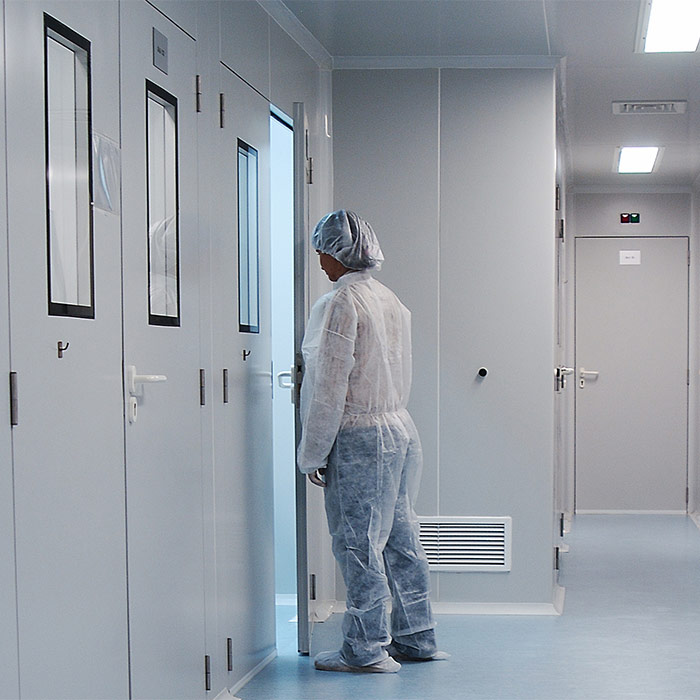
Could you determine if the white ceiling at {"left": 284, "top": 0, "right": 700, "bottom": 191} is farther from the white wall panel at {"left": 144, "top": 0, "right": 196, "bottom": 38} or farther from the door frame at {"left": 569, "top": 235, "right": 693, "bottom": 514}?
the door frame at {"left": 569, "top": 235, "right": 693, "bottom": 514}

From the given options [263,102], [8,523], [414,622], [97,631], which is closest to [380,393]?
[414,622]

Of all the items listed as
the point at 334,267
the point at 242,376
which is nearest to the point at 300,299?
the point at 334,267

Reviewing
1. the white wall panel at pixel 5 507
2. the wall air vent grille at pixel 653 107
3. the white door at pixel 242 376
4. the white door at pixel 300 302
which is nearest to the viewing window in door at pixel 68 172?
the white wall panel at pixel 5 507

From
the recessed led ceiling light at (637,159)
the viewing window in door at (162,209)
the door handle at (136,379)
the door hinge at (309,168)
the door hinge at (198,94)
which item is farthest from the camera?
the recessed led ceiling light at (637,159)

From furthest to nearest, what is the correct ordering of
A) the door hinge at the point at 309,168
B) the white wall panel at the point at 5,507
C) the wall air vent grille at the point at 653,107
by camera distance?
1. the wall air vent grille at the point at 653,107
2. the door hinge at the point at 309,168
3. the white wall panel at the point at 5,507

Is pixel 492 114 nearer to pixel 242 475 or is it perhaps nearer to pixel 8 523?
pixel 242 475

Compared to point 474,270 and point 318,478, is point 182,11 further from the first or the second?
point 474,270

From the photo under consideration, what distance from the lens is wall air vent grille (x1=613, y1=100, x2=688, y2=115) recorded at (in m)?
4.97

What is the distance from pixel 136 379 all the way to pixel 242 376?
89 cm

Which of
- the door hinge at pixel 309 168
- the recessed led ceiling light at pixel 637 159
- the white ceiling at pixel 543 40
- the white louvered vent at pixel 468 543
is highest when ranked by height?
the white ceiling at pixel 543 40

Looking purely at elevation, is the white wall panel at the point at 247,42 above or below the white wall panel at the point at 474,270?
above

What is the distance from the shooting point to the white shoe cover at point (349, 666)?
3.38 m

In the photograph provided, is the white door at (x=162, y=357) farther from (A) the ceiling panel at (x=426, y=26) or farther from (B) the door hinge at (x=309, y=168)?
(B) the door hinge at (x=309, y=168)

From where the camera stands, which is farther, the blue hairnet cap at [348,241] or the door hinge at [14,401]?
the blue hairnet cap at [348,241]
